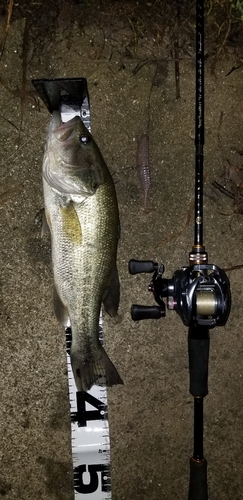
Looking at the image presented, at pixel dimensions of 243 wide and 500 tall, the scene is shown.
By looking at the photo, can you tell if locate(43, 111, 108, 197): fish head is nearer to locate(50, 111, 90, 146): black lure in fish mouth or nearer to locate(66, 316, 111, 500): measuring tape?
locate(50, 111, 90, 146): black lure in fish mouth

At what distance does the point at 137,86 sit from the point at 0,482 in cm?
244

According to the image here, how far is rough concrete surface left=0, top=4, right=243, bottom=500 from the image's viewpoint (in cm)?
285

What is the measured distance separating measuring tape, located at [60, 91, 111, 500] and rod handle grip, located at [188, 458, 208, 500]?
1.62 feet

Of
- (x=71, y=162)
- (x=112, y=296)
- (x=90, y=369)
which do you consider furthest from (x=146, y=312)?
(x=71, y=162)

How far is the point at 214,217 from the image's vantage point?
9.78 feet

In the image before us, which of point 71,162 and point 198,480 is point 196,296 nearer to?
point 71,162

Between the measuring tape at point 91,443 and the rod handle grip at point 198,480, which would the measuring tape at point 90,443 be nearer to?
the measuring tape at point 91,443

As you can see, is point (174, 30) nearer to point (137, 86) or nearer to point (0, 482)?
point (137, 86)

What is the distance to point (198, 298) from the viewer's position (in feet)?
7.50

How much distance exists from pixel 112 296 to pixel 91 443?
36.0 inches

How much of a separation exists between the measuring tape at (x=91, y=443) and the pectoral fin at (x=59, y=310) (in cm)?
28

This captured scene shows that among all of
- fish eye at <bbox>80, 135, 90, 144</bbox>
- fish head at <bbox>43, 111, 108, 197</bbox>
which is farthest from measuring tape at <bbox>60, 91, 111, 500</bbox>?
fish eye at <bbox>80, 135, 90, 144</bbox>

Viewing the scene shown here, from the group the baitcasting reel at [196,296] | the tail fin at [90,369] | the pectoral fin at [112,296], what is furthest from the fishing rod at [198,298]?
the tail fin at [90,369]

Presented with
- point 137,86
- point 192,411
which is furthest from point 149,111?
point 192,411
